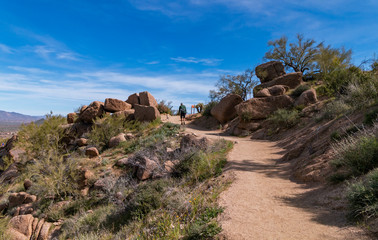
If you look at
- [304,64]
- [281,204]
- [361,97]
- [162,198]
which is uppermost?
[304,64]

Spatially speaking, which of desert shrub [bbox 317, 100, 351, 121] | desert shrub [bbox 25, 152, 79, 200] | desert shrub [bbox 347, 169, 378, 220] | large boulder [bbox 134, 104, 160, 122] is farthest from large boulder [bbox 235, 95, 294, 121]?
desert shrub [bbox 347, 169, 378, 220]

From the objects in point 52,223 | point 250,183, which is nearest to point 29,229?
point 52,223

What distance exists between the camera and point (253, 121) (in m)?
16.2

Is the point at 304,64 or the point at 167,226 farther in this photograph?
the point at 304,64

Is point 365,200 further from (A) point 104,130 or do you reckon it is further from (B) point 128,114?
(B) point 128,114

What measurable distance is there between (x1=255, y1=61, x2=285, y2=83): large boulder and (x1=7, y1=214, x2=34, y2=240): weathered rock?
24.6m

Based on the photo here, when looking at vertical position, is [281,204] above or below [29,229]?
above

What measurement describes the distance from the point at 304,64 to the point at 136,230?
31.3 meters

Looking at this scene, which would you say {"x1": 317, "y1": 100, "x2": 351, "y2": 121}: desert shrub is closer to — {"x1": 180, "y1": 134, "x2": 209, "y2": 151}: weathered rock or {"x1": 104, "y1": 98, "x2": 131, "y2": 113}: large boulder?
{"x1": 180, "y1": 134, "x2": 209, "y2": 151}: weathered rock

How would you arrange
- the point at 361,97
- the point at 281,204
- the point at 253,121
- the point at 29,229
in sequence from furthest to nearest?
the point at 253,121 → the point at 361,97 → the point at 29,229 → the point at 281,204

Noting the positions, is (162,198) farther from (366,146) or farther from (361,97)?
(361,97)

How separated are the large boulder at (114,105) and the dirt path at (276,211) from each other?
16.5 meters

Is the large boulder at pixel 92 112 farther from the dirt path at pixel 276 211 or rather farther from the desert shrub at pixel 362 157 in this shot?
the desert shrub at pixel 362 157

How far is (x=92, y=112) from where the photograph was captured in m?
19.6
